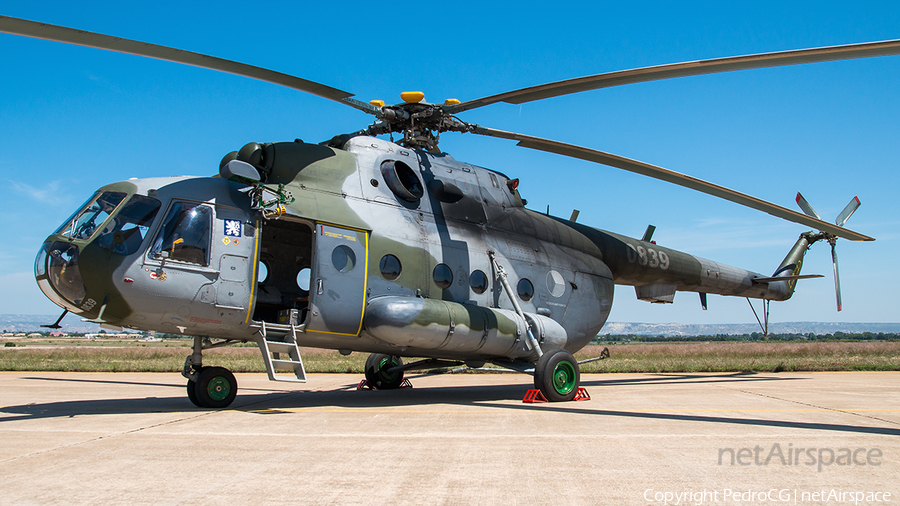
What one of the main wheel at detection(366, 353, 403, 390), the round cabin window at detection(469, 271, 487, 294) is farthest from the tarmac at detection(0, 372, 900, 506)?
the main wheel at detection(366, 353, 403, 390)

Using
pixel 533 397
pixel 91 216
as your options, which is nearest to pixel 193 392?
pixel 91 216

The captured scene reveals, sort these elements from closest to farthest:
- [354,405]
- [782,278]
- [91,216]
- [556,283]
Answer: [91,216] < [354,405] < [556,283] < [782,278]

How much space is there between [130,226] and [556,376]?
7.29 m

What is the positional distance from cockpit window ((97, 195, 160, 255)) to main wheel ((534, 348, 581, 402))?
670 cm

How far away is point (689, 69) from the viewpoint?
7.75 meters

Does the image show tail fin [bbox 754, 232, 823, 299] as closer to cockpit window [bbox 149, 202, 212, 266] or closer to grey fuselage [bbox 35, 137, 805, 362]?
grey fuselage [bbox 35, 137, 805, 362]

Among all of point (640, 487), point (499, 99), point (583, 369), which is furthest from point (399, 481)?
point (583, 369)

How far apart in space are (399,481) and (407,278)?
19.2 ft

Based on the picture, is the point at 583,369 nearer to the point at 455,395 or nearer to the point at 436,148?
the point at 455,395

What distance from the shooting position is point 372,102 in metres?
10.5

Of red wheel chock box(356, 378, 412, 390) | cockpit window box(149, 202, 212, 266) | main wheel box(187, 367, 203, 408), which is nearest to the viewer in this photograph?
cockpit window box(149, 202, 212, 266)

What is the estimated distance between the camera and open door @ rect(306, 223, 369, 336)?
30.6ft

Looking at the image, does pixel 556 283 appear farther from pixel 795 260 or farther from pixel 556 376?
pixel 795 260

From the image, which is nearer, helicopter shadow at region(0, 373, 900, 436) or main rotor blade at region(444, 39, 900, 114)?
main rotor blade at region(444, 39, 900, 114)
